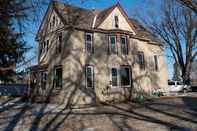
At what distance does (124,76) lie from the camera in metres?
23.0

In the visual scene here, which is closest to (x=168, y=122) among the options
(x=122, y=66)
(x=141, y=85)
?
(x=122, y=66)

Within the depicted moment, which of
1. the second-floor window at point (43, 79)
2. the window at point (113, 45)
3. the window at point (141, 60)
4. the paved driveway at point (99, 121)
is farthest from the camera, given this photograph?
the window at point (141, 60)

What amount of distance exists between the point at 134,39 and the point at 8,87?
19655 mm

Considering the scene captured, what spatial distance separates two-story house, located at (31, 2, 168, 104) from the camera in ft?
65.3

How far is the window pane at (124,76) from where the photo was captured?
890 inches

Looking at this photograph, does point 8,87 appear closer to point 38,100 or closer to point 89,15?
point 38,100

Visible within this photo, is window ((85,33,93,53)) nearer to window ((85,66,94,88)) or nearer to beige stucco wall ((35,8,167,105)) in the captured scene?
beige stucco wall ((35,8,167,105))

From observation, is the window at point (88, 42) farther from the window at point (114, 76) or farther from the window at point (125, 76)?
the window at point (125, 76)

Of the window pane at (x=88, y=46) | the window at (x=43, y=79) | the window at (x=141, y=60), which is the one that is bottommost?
the window at (x=43, y=79)

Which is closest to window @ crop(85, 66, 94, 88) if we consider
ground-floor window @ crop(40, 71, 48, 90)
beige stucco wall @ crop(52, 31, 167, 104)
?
beige stucco wall @ crop(52, 31, 167, 104)

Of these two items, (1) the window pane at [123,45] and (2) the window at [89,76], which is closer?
(2) the window at [89,76]

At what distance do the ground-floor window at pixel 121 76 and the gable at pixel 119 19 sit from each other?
4.15 meters

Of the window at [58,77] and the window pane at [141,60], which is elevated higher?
the window pane at [141,60]

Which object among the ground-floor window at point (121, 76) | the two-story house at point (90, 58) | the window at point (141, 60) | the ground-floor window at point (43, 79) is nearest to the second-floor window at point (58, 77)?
the two-story house at point (90, 58)
